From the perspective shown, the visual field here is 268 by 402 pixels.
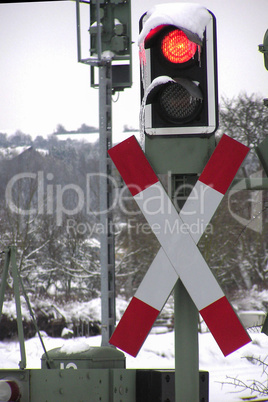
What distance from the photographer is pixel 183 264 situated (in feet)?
9.77

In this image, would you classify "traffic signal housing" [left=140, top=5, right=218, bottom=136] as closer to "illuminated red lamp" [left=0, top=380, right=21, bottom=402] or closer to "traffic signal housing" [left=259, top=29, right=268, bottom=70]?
"traffic signal housing" [left=259, top=29, right=268, bottom=70]

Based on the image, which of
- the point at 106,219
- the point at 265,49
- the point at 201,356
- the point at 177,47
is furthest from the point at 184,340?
the point at 201,356

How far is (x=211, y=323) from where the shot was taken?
2967mm

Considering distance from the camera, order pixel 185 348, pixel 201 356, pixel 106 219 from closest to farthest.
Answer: pixel 185 348 < pixel 106 219 < pixel 201 356

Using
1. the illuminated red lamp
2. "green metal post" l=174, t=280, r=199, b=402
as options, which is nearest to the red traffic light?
"green metal post" l=174, t=280, r=199, b=402

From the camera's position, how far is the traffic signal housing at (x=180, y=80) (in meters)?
3.03

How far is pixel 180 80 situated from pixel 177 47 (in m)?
0.14

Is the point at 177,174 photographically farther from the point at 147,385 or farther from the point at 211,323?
the point at 147,385

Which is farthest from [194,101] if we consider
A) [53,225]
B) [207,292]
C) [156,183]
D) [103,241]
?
[53,225]

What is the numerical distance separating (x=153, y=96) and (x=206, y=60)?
254 millimetres

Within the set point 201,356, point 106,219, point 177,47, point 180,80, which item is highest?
point 177,47

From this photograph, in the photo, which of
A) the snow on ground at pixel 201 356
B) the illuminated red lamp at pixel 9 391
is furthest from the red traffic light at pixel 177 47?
the snow on ground at pixel 201 356

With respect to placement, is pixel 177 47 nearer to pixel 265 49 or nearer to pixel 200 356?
pixel 265 49

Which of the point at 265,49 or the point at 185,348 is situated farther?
the point at 265,49
